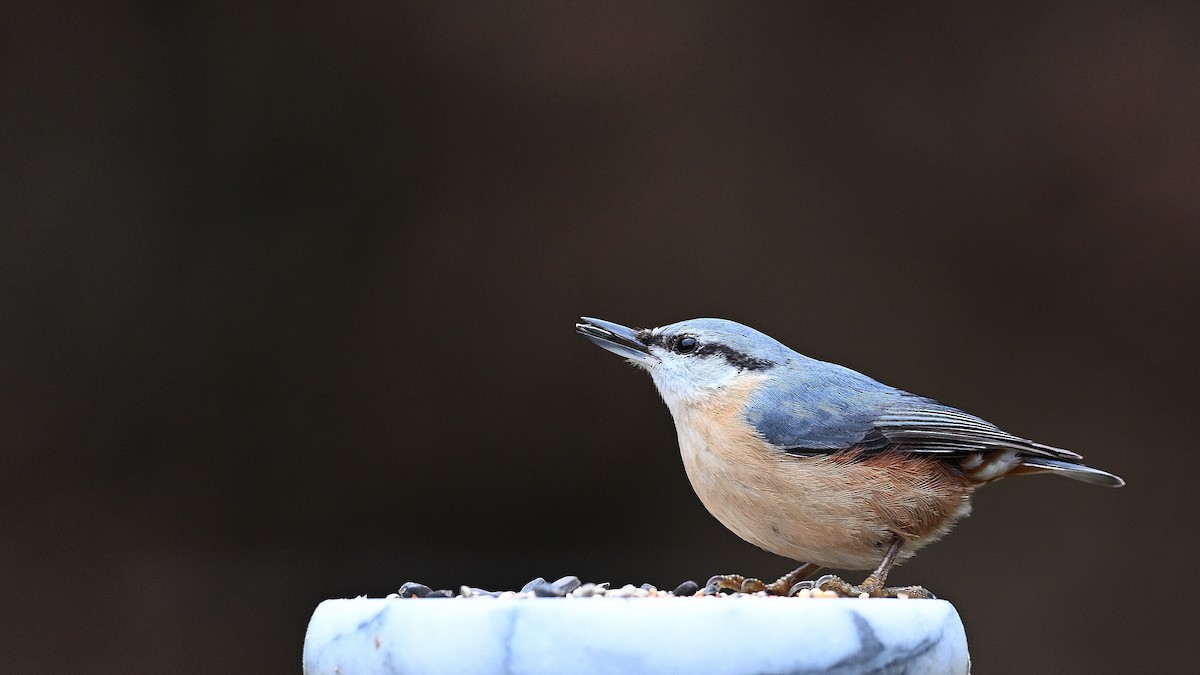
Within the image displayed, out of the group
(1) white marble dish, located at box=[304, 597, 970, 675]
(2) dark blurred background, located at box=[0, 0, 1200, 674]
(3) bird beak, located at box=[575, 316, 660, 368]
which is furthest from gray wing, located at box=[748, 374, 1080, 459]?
(2) dark blurred background, located at box=[0, 0, 1200, 674]

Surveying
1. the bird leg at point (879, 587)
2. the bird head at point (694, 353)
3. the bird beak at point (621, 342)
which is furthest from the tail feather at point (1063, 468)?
the bird beak at point (621, 342)

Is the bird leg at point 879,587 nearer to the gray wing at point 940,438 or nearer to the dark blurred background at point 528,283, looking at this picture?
the gray wing at point 940,438

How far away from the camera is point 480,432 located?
3133 mm

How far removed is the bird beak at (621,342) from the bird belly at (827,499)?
0.85ft

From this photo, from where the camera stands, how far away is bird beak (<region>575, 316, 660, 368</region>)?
1857mm

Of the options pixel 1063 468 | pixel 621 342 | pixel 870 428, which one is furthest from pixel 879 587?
pixel 621 342

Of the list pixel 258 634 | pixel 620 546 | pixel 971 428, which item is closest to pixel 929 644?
pixel 971 428

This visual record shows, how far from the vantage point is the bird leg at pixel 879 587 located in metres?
1.35

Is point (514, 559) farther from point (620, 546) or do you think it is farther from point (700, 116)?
point (700, 116)

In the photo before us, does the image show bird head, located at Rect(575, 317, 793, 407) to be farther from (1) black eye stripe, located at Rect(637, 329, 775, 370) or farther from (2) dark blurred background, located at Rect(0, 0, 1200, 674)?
(2) dark blurred background, located at Rect(0, 0, 1200, 674)

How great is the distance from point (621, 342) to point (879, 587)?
2.02 ft

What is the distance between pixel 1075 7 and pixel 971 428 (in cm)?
167

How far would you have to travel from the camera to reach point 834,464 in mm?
1582

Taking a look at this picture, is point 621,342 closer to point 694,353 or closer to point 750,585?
point 694,353
